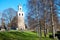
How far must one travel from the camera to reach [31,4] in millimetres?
34594

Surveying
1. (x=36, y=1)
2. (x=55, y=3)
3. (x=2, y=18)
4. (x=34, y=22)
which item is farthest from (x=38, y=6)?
(x=2, y=18)

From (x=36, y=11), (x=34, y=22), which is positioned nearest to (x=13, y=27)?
(x=34, y=22)

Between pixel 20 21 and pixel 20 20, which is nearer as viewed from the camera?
pixel 20 20

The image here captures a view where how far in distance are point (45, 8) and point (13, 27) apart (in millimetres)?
54242

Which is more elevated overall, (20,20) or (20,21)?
(20,20)

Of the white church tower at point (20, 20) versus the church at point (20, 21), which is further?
the white church tower at point (20, 20)

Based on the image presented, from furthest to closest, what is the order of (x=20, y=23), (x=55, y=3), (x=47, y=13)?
1. (x=20, y=23)
2. (x=47, y=13)
3. (x=55, y=3)

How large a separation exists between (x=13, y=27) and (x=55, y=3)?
57.8 m

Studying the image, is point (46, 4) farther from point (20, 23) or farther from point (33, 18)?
point (20, 23)

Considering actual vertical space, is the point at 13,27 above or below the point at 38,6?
below

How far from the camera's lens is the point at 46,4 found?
3294cm

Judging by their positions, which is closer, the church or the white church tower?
the church

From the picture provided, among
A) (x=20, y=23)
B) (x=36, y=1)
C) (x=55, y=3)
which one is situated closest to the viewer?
(x=55, y=3)

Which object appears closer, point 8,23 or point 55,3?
point 55,3
